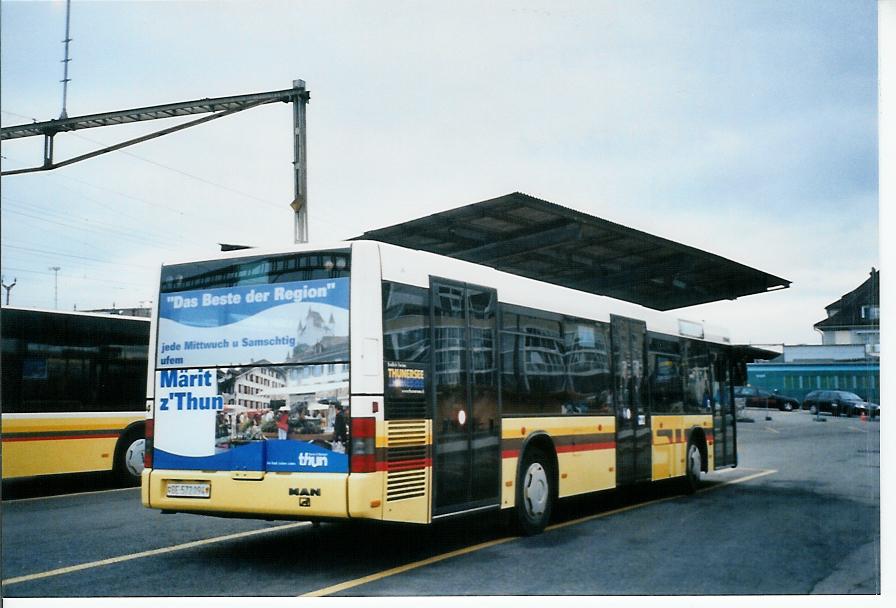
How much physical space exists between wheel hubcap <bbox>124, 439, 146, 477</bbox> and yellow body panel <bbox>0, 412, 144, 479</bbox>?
33 centimetres

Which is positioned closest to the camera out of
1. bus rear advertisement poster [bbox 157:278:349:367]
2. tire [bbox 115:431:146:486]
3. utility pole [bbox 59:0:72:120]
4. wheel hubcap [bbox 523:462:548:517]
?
bus rear advertisement poster [bbox 157:278:349:367]

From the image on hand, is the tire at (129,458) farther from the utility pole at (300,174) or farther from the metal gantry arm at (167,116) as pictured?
the metal gantry arm at (167,116)

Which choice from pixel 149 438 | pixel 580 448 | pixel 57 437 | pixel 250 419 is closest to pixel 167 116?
pixel 57 437

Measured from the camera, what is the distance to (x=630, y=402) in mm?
12594

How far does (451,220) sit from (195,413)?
5951 mm

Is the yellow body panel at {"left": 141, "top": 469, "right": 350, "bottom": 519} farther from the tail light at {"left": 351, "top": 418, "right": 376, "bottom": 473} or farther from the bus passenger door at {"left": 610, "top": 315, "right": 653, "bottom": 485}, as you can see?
the bus passenger door at {"left": 610, "top": 315, "right": 653, "bottom": 485}

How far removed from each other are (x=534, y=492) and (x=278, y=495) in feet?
11.3

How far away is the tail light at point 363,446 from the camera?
739 centimetres

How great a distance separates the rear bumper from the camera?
290 inches

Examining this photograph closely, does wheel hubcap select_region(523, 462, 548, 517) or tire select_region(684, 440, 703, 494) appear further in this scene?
tire select_region(684, 440, 703, 494)

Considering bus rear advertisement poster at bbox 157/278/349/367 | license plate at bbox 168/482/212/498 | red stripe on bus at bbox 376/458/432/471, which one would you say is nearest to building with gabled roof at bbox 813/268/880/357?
red stripe on bus at bbox 376/458/432/471

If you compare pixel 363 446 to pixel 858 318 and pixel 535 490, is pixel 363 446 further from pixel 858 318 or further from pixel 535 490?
pixel 858 318

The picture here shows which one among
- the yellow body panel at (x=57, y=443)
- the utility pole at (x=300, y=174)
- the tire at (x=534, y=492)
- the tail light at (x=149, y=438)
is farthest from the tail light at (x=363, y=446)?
the yellow body panel at (x=57, y=443)

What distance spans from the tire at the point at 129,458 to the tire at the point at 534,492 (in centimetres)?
684
